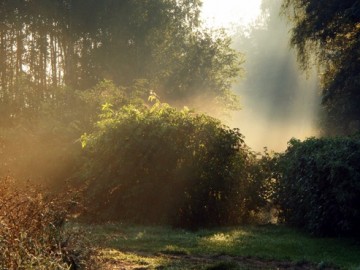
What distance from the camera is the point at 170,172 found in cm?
2011

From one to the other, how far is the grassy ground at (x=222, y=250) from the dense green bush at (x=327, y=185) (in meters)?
0.60

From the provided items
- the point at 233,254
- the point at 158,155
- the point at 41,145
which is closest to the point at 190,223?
the point at 158,155

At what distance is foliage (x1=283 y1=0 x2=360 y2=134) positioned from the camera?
26469mm

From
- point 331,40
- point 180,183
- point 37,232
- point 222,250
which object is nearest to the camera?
point 37,232

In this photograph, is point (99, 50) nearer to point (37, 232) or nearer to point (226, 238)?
point (226, 238)

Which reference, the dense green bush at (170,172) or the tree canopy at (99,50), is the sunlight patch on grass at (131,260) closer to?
the dense green bush at (170,172)

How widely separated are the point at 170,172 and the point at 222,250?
692 cm

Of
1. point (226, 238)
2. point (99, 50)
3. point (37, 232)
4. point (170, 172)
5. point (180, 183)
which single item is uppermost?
point (99, 50)

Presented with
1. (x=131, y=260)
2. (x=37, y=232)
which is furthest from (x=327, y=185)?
(x=37, y=232)

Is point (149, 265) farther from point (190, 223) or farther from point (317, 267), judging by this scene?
point (190, 223)

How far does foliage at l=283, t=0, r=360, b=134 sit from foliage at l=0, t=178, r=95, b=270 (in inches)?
761

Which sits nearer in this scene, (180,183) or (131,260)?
(131,260)

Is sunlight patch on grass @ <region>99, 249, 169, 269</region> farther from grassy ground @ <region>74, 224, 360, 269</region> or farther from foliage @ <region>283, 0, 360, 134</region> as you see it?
foliage @ <region>283, 0, 360, 134</region>

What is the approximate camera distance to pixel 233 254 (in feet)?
42.8
